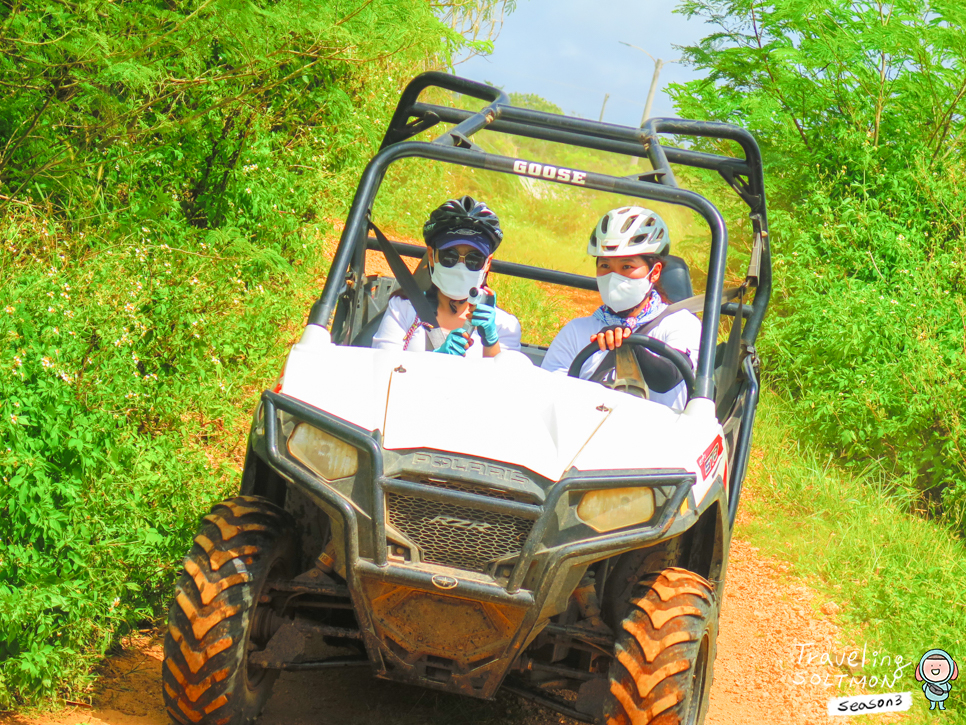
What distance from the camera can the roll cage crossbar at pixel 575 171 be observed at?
319 centimetres

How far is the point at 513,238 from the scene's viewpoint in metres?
14.0

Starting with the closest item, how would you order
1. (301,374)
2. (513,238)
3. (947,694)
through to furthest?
(301,374), (947,694), (513,238)

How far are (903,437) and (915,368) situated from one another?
495 mm

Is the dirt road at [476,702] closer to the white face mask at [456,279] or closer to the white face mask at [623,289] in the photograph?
the white face mask at [456,279]

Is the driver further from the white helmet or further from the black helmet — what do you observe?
the black helmet

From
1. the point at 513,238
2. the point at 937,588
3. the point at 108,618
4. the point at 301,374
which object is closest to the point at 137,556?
the point at 108,618

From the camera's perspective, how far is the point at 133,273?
15.5ft

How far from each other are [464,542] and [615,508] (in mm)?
422

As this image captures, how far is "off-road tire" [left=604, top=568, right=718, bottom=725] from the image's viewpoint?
101 inches

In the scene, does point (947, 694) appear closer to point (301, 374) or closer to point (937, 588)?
point (937, 588)

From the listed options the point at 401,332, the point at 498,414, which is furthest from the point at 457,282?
the point at 498,414

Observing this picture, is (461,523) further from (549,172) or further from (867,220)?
(867,220)

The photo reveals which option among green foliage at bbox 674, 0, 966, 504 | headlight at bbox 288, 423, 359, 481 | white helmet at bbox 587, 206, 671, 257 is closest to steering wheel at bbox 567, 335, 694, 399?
white helmet at bbox 587, 206, 671, 257

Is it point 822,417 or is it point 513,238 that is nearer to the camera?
point 822,417
